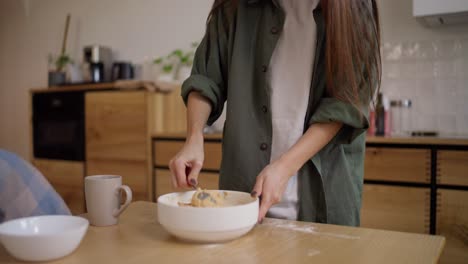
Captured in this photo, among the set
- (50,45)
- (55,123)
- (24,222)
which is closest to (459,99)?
(24,222)

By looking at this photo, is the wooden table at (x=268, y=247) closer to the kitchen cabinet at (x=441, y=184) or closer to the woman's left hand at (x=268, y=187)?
the woman's left hand at (x=268, y=187)

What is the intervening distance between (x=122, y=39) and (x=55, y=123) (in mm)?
857

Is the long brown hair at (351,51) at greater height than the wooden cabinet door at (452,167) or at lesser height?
greater

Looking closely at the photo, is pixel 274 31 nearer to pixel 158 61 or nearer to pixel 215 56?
pixel 215 56

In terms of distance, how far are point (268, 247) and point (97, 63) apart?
292cm

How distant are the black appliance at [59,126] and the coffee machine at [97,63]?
255mm

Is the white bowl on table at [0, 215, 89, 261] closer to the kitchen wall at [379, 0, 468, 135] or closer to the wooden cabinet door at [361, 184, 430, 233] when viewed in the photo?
the wooden cabinet door at [361, 184, 430, 233]

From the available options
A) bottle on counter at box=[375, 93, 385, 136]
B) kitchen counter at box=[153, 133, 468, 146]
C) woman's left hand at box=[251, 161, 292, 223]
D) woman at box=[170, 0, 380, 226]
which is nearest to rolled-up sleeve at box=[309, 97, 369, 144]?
woman at box=[170, 0, 380, 226]

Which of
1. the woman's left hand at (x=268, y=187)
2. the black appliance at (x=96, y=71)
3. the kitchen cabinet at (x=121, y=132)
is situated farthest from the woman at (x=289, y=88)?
the black appliance at (x=96, y=71)

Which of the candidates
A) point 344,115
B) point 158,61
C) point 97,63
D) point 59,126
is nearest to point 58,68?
point 97,63

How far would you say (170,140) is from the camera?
262 centimetres

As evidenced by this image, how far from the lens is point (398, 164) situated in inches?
77.6

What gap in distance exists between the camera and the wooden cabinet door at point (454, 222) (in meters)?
1.87

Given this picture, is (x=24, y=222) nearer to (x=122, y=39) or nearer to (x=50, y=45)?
(x=122, y=39)
